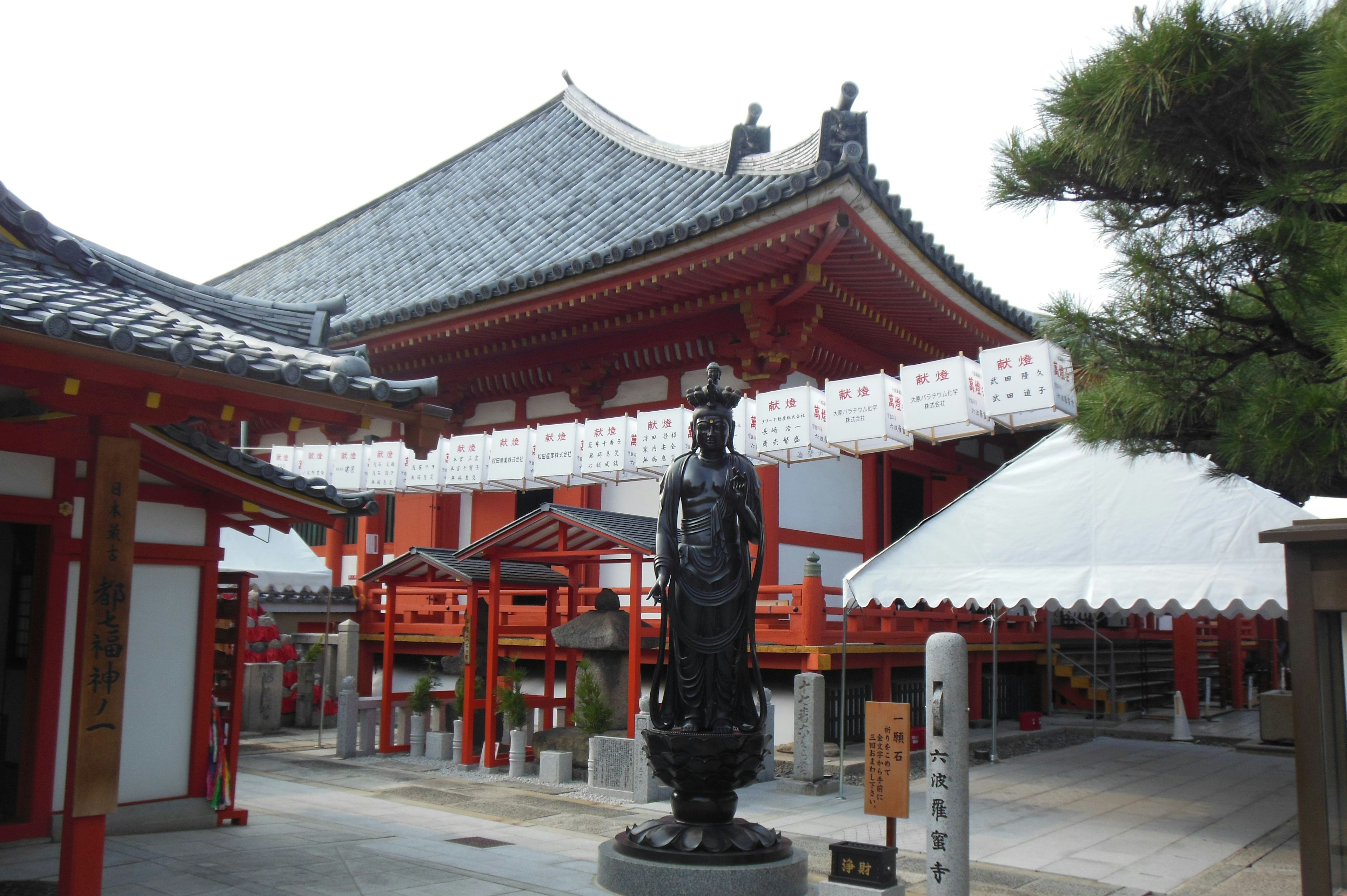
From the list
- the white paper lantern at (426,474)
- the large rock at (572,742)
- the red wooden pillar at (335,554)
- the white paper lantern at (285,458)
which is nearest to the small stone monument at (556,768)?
the large rock at (572,742)

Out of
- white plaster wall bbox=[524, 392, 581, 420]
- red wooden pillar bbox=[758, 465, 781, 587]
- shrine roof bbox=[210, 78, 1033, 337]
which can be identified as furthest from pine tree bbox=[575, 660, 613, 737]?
white plaster wall bbox=[524, 392, 581, 420]

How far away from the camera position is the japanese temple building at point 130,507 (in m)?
5.02

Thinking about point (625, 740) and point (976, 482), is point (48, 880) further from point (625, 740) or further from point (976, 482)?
point (976, 482)

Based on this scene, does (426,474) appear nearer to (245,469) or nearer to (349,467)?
(349,467)

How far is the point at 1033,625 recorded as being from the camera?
17.1 metres

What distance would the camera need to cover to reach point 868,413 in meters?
10.3

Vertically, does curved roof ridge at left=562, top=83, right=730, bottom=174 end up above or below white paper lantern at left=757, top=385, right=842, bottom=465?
above

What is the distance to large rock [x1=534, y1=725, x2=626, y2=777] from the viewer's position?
35.2 feet

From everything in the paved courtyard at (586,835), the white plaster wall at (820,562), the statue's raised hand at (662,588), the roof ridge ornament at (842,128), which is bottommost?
the paved courtyard at (586,835)

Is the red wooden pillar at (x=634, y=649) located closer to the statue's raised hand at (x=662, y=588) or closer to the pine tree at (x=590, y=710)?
the pine tree at (x=590, y=710)

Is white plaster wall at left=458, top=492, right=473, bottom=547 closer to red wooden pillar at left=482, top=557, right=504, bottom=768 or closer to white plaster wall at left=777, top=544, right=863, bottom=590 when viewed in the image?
red wooden pillar at left=482, top=557, right=504, bottom=768

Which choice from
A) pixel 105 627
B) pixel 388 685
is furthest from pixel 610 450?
pixel 105 627

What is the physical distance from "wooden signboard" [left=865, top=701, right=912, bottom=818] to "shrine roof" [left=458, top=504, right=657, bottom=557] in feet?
13.5

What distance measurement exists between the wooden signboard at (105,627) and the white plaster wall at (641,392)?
9.32 meters
